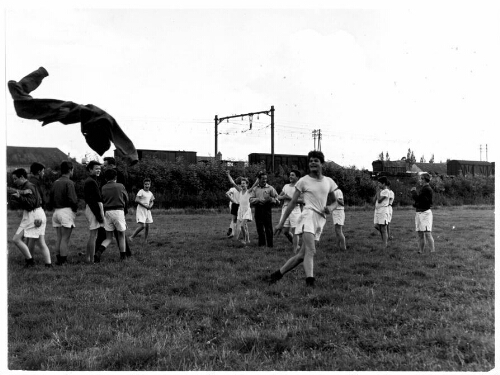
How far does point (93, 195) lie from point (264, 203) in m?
4.25

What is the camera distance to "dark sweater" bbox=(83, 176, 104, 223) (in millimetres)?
8891

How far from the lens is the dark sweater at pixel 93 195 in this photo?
8891 mm

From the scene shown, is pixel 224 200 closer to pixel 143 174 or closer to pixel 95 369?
pixel 143 174

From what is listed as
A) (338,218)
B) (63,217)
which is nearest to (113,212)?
(63,217)

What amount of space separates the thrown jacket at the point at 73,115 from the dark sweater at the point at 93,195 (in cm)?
437

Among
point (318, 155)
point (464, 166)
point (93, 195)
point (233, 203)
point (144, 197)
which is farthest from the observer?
point (464, 166)

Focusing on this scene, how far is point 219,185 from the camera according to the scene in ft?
109

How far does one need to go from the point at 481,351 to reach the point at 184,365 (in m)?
2.90

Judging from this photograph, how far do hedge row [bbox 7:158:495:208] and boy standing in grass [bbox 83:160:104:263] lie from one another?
18129 millimetres

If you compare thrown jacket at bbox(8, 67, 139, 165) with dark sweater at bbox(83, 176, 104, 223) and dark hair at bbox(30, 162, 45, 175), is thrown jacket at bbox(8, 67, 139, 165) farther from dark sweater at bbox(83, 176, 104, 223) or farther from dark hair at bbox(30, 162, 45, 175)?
dark sweater at bbox(83, 176, 104, 223)

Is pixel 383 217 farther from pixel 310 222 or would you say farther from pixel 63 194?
pixel 63 194

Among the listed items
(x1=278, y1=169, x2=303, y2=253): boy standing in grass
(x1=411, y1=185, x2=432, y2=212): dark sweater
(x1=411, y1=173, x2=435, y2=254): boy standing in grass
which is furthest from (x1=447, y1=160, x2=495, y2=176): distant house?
(x1=278, y1=169, x2=303, y2=253): boy standing in grass

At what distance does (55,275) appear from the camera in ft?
25.8

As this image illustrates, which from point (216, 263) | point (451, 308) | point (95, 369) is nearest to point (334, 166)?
point (216, 263)
